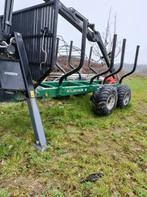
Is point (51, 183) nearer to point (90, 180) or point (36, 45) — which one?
point (90, 180)

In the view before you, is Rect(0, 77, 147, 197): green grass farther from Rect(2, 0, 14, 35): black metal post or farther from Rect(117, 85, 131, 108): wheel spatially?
Rect(2, 0, 14, 35): black metal post

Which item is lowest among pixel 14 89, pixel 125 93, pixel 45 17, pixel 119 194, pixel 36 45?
pixel 119 194

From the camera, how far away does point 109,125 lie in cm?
451

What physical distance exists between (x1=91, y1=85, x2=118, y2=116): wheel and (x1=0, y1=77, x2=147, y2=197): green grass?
129 millimetres

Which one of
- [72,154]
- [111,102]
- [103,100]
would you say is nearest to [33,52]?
[103,100]

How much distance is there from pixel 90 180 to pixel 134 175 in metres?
0.53

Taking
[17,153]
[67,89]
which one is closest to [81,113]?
[67,89]

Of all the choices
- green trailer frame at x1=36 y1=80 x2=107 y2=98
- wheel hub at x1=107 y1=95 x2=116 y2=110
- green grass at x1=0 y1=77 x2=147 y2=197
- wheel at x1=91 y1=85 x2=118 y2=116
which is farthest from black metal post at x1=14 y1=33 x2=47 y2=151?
wheel hub at x1=107 y1=95 x2=116 y2=110

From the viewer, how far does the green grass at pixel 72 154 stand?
2752mm

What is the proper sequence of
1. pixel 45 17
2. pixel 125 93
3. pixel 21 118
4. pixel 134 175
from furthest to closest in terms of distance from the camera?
1. pixel 125 93
2. pixel 21 118
3. pixel 45 17
4. pixel 134 175

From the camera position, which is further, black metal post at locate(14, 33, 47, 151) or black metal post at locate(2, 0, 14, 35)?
black metal post at locate(2, 0, 14, 35)

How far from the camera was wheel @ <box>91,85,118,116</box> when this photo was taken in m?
4.66

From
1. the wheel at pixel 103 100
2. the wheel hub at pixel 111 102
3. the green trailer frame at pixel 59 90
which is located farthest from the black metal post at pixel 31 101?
the wheel hub at pixel 111 102

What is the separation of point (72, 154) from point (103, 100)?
1.51 metres
